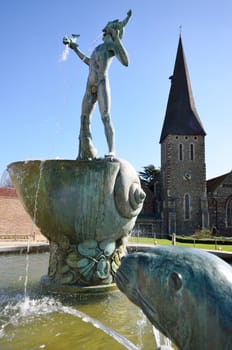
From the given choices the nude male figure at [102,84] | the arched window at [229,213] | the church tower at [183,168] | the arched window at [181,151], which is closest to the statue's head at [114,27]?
the nude male figure at [102,84]

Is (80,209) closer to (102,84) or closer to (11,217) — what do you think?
(102,84)

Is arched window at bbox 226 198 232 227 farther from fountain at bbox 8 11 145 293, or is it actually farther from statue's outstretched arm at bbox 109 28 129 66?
statue's outstretched arm at bbox 109 28 129 66

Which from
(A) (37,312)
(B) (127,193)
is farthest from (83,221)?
(A) (37,312)

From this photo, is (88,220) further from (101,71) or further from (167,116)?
(167,116)

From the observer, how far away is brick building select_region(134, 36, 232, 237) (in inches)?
1503

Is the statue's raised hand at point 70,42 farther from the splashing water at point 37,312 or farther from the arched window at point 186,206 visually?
the arched window at point 186,206

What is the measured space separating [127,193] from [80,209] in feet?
2.42

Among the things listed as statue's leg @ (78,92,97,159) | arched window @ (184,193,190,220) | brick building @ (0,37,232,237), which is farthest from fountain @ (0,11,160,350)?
arched window @ (184,193,190,220)

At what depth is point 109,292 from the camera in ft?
16.1

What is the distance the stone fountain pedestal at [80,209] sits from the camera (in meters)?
4.76

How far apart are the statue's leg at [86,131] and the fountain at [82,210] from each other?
530mm

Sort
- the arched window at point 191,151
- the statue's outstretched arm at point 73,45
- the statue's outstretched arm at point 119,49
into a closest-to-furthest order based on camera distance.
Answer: the statue's outstretched arm at point 119,49 → the statue's outstretched arm at point 73,45 → the arched window at point 191,151

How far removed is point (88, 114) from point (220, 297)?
497cm

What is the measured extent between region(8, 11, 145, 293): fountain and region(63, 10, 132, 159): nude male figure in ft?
1.80
